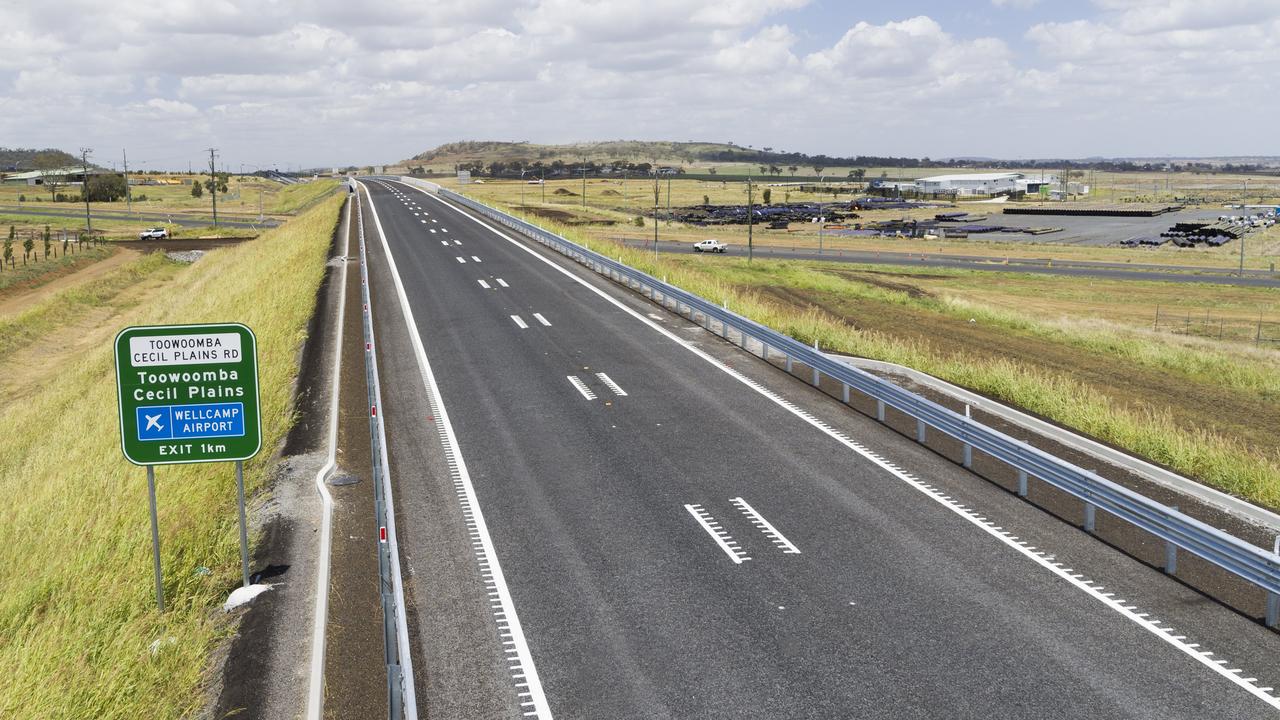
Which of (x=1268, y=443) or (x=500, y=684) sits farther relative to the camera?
(x=1268, y=443)

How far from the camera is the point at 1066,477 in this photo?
11.9 meters

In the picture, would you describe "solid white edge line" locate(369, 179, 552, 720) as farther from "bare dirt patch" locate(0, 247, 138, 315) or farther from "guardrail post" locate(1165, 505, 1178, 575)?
"bare dirt patch" locate(0, 247, 138, 315)

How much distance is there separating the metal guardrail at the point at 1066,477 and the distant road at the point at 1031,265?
49.2 metres

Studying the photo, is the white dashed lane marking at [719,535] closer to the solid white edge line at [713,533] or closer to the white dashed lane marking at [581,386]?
the solid white edge line at [713,533]

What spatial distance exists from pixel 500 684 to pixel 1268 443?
708 inches

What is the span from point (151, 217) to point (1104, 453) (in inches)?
4507

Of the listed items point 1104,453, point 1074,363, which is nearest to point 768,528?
point 1104,453

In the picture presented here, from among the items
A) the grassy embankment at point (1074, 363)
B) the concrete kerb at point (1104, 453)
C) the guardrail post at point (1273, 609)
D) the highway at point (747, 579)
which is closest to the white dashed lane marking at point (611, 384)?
the highway at point (747, 579)

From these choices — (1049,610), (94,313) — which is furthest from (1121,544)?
(94,313)

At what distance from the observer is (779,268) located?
56656 mm

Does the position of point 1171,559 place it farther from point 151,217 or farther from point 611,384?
point 151,217

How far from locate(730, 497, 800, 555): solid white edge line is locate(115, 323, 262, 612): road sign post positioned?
6.07 meters

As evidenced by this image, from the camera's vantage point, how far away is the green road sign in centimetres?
937

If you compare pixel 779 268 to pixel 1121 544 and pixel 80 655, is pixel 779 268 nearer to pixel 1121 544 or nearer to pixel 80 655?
pixel 1121 544
